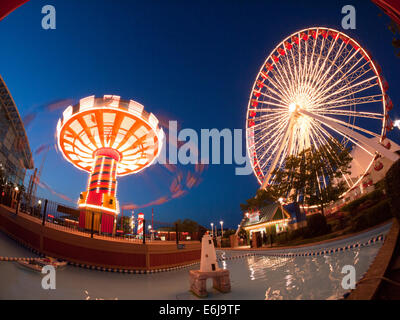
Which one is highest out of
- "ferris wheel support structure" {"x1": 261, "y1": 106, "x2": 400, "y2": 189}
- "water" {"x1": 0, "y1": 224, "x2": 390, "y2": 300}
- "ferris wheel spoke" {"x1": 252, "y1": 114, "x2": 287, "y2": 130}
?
"ferris wheel spoke" {"x1": 252, "y1": 114, "x2": 287, "y2": 130}

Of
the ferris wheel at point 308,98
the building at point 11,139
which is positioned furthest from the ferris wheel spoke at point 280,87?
the building at point 11,139

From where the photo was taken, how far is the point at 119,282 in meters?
6.97

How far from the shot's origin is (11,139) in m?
48.8

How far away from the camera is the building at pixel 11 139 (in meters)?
44.4

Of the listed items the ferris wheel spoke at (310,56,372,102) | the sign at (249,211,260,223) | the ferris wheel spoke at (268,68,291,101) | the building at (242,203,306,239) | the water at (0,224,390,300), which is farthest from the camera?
the sign at (249,211,260,223)

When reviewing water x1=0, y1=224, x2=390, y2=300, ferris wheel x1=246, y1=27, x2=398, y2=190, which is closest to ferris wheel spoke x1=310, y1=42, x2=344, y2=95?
ferris wheel x1=246, y1=27, x2=398, y2=190

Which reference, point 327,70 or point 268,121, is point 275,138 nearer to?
point 268,121

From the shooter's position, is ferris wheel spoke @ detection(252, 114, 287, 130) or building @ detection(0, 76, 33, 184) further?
building @ detection(0, 76, 33, 184)

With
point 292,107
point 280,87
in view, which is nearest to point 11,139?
point 280,87

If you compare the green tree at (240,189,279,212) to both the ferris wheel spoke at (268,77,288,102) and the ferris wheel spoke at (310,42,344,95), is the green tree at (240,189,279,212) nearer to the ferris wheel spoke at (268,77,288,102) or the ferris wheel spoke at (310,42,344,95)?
the ferris wheel spoke at (268,77,288,102)

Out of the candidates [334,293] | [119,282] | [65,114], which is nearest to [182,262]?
[119,282]

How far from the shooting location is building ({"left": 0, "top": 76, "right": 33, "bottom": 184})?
44.4 metres

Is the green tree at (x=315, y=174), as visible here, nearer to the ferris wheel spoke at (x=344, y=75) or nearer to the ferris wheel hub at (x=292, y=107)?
the ferris wheel hub at (x=292, y=107)

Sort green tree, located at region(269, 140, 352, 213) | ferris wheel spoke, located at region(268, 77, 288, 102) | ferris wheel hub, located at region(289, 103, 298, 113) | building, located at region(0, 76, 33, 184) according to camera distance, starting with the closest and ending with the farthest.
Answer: green tree, located at region(269, 140, 352, 213) → ferris wheel hub, located at region(289, 103, 298, 113) → ferris wheel spoke, located at region(268, 77, 288, 102) → building, located at region(0, 76, 33, 184)
